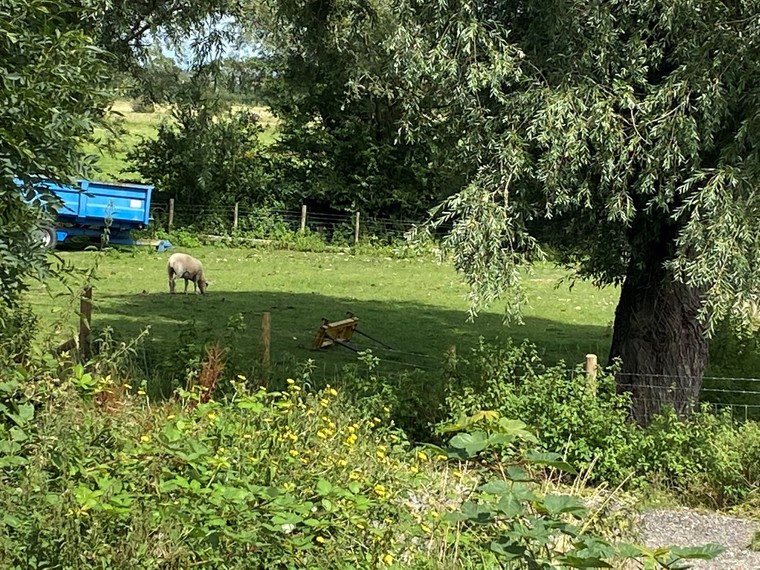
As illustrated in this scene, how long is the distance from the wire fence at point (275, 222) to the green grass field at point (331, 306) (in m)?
2.13

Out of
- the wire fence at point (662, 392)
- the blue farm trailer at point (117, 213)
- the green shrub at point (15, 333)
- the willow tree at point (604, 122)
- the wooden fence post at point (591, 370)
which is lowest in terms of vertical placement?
the wire fence at point (662, 392)

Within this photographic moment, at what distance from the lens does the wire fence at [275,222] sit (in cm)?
2873

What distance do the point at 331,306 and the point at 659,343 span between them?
9.29 metres

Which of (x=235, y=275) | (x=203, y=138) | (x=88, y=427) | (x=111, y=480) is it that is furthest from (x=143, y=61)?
(x=235, y=275)

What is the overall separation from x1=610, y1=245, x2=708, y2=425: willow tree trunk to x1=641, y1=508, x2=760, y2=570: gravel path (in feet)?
6.22

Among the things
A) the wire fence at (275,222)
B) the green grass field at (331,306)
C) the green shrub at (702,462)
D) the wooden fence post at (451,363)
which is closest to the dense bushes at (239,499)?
the green shrub at (702,462)

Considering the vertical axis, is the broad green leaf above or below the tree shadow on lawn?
above

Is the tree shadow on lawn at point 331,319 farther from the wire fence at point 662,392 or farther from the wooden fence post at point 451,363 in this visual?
the wire fence at point 662,392

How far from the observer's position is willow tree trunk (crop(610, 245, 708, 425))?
9.78 m

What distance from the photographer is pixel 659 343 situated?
9.96m

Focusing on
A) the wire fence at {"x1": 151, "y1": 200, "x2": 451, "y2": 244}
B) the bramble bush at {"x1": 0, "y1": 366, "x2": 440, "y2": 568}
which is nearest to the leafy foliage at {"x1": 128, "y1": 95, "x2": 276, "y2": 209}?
the wire fence at {"x1": 151, "y1": 200, "x2": 451, "y2": 244}

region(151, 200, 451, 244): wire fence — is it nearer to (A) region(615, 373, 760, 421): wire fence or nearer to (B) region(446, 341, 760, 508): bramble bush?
(A) region(615, 373, 760, 421): wire fence

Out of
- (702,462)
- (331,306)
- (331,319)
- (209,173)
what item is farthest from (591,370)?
(209,173)

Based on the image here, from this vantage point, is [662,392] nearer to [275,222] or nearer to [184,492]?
[184,492]
